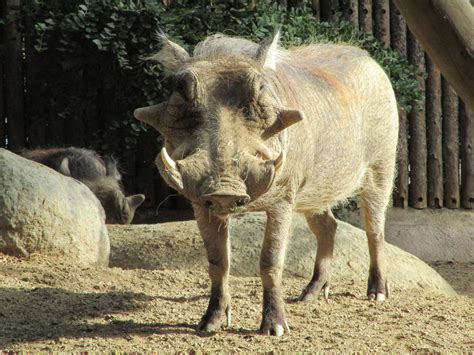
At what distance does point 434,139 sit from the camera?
9.37 metres

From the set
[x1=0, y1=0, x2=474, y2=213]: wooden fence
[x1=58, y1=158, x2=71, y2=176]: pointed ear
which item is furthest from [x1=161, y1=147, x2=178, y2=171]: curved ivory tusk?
[x1=0, y1=0, x2=474, y2=213]: wooden fence

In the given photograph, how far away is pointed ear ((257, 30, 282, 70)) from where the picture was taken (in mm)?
4344

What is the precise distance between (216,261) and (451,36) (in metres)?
1.98

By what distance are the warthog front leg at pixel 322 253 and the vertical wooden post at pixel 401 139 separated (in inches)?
140

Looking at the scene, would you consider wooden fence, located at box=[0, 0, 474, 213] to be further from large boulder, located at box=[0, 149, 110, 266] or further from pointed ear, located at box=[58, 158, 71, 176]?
large boulder, located at box=[0, 149, 110, 266]

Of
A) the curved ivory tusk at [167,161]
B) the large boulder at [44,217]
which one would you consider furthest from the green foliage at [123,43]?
the curved ivory tusk at [167,161]

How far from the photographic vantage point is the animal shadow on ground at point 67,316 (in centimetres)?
409

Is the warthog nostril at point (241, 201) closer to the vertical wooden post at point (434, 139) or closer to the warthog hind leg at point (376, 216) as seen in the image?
the warthog hind leg at point (376, 216)

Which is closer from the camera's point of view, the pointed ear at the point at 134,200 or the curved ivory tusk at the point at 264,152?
the curved ivory tusk at the point at 264,152

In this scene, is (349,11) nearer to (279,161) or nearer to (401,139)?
(401,139)

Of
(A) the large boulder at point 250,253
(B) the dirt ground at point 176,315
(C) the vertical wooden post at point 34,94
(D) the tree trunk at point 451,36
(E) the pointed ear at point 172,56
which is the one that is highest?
(C) the vertical wooden post at point 34,94

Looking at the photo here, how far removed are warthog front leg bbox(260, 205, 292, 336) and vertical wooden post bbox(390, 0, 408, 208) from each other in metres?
4.97

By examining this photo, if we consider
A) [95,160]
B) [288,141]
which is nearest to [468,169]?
[95,160]

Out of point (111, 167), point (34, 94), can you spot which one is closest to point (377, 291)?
point (111, 167)
